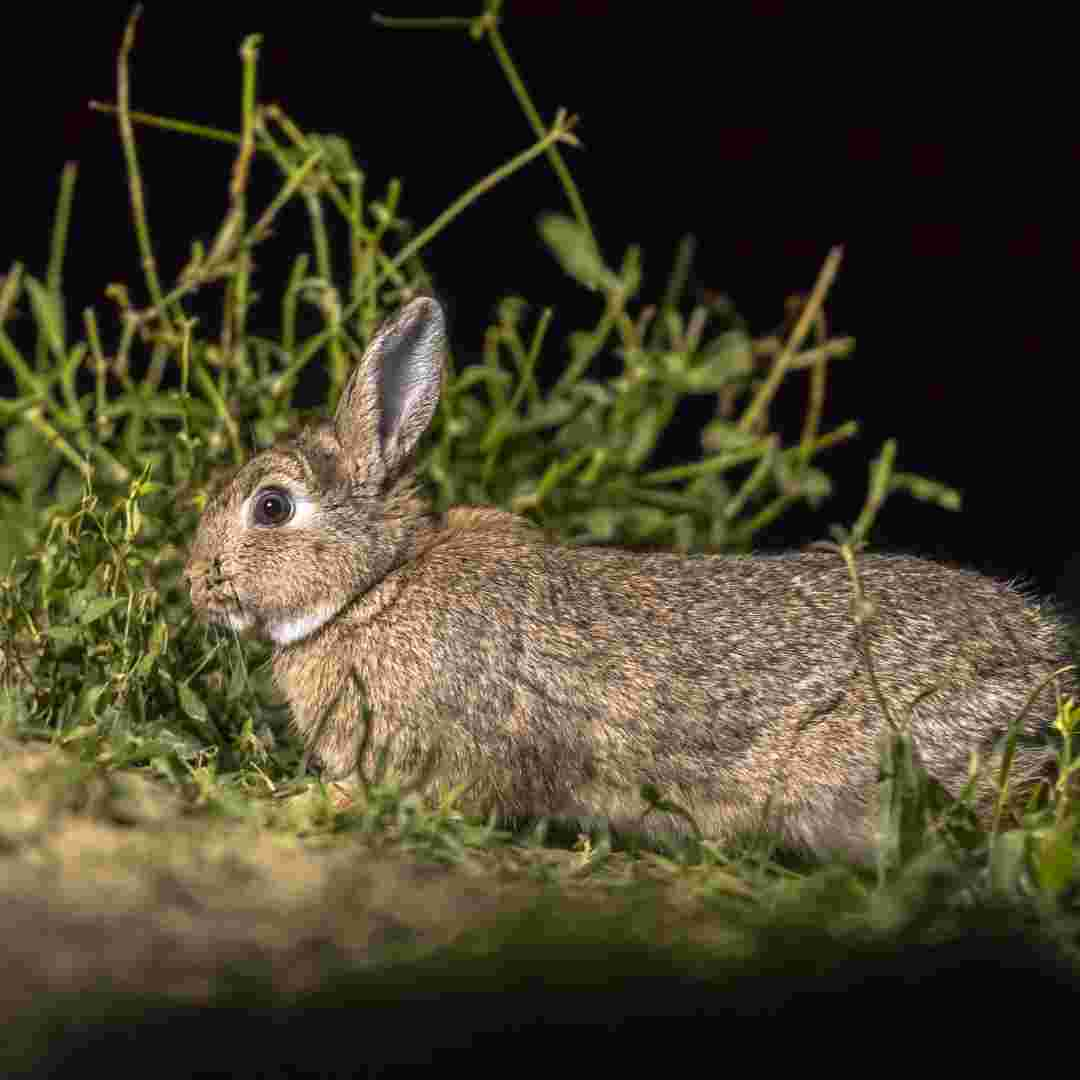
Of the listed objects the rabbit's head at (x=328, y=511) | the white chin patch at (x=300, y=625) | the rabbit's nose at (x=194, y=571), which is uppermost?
the rabbit's head at (x=328, y=511)

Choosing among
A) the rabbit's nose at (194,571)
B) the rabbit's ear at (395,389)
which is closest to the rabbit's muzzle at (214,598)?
the rabbit's nose at (194,571)

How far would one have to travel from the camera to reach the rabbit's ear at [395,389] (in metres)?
4.13

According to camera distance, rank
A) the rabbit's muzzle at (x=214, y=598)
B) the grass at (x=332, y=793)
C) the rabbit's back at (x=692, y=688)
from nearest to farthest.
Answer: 1. the grass at (x=332, y=793)
2. the rabbit's back at (x=692, y=688)
3. the rabbit's muzzle at (x=214, y=598)

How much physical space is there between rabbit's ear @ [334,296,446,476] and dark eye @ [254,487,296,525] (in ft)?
0.69

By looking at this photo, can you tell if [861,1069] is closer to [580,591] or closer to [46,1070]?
[46,1070]

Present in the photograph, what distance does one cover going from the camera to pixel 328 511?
421cm

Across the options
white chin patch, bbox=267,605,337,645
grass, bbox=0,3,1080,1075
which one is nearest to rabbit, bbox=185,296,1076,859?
white chin patch, bbox=267,605,337,645

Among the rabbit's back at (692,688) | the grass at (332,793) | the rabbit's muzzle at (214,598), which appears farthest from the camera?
the rabbit's muzzle at (214,598)

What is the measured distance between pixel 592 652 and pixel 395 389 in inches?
35.5

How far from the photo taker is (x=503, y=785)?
3.86m

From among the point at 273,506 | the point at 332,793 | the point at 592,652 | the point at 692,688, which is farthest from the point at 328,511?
the point at 692,688

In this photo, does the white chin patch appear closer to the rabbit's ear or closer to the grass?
the grass

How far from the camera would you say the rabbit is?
3.82 meters

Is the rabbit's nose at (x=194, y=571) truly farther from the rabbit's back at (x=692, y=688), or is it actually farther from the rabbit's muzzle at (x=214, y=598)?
the rabbit's back at (x=692, y=688)
